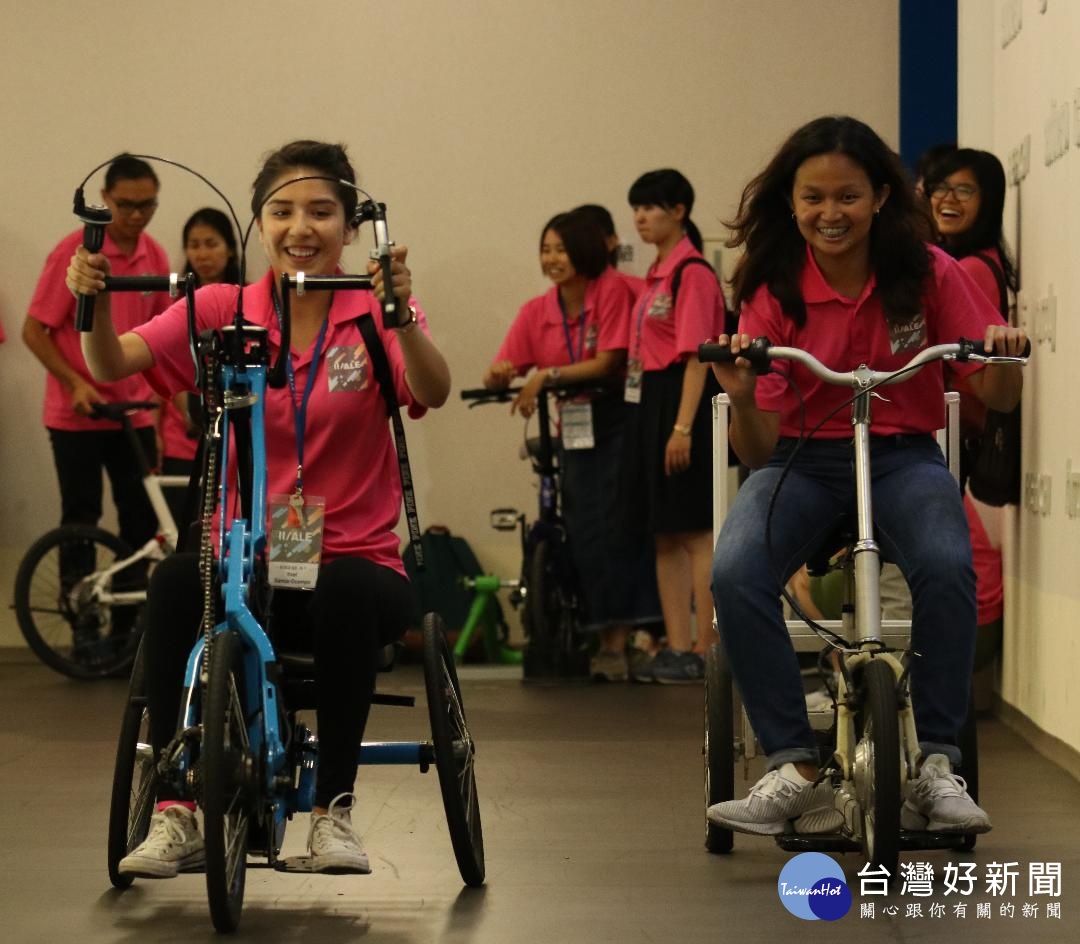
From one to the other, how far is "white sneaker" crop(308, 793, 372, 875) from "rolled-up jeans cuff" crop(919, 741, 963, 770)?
35.3 inches

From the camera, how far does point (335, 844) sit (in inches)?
106

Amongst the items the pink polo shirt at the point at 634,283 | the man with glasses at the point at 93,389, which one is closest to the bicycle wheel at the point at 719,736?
the pink polo shirt at the point at 634,283

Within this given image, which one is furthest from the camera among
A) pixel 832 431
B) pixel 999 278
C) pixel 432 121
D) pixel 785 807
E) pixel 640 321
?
pixel 432 121

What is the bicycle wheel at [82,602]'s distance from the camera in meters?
6.04

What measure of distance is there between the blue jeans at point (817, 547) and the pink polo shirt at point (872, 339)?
0.19 feet

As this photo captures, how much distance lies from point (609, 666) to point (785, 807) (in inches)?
127

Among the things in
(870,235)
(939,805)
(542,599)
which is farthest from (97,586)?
(939,805)

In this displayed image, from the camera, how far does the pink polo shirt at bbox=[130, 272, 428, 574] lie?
2906 mm

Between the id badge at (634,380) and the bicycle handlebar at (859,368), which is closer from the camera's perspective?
the bicycle handlebar at (859,368)

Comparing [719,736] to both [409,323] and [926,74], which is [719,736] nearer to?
[409,323]

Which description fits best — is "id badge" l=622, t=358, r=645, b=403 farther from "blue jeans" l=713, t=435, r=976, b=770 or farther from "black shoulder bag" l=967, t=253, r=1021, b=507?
"blue jeans" l=713, t=435, r=976, b=770

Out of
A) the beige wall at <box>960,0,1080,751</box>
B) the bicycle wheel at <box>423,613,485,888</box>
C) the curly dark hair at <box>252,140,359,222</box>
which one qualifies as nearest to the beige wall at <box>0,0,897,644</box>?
the beige wall at <box>960,0,1080,751</box>

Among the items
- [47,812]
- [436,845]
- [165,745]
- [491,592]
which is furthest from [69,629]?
[165,745]

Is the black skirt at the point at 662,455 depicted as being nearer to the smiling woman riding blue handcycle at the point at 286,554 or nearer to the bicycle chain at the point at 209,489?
the smiling woman riding blue handcycle at the point at 286,554
